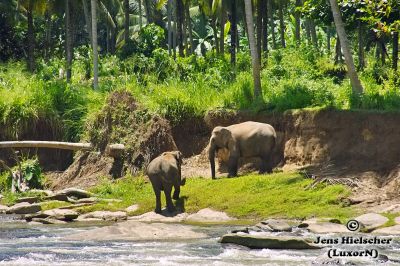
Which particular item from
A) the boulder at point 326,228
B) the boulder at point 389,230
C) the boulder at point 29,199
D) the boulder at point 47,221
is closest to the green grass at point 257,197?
the boulder at point 326,228

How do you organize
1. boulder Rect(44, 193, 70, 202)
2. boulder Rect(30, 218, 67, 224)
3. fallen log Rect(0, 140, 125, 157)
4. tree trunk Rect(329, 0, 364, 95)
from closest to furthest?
1. boulder Rect(30, 218, 67, 224)
2. boulder Rect(44, 193, 70, 202)
3. tree trunk Rect(329, 0, 364, 95)
4. fallen log Rect(0, 140, 125, 157)

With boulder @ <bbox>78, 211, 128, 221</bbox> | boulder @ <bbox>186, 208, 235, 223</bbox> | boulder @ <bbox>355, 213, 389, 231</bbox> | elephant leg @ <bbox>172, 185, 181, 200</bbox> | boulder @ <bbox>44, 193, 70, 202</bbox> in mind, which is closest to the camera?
boulder @ <bbox>355, 213, 389, 231</bbox>

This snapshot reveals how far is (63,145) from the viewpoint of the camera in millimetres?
27297

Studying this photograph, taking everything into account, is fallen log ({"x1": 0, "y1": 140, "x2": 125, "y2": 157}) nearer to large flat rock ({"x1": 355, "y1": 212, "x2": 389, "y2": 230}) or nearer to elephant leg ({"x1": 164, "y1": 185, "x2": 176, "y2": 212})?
elephant leg ({"x1": 164, "y1": 185, "x2": 176, "y2": 212})

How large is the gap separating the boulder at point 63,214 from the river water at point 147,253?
11.5ft

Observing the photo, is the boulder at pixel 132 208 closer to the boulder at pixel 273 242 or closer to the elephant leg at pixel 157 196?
the elephant leg at pixel 157 196

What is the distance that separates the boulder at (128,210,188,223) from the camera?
20.8 metres

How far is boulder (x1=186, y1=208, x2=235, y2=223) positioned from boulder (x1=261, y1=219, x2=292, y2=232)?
244 centimetres

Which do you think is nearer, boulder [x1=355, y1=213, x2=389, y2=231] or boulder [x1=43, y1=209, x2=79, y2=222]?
boulder [x1=355, y1=213, x2=389, y2=231]

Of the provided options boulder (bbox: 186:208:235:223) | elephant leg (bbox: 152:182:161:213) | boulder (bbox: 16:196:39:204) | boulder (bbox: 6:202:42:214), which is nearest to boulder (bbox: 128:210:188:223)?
elephant leg (bbox: 152:182:161:213)

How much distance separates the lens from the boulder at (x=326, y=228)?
17.5m

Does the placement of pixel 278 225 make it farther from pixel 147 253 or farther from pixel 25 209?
pixel 25 209

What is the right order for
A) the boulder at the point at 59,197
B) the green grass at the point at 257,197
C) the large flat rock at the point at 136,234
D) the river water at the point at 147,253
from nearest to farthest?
the river water at the point at 147,253 → the large flat rock at the point at 136,234 → the green grass at the point at 257,197 → the boulder at the point at 59,197

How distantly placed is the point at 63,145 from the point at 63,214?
6196 mm
